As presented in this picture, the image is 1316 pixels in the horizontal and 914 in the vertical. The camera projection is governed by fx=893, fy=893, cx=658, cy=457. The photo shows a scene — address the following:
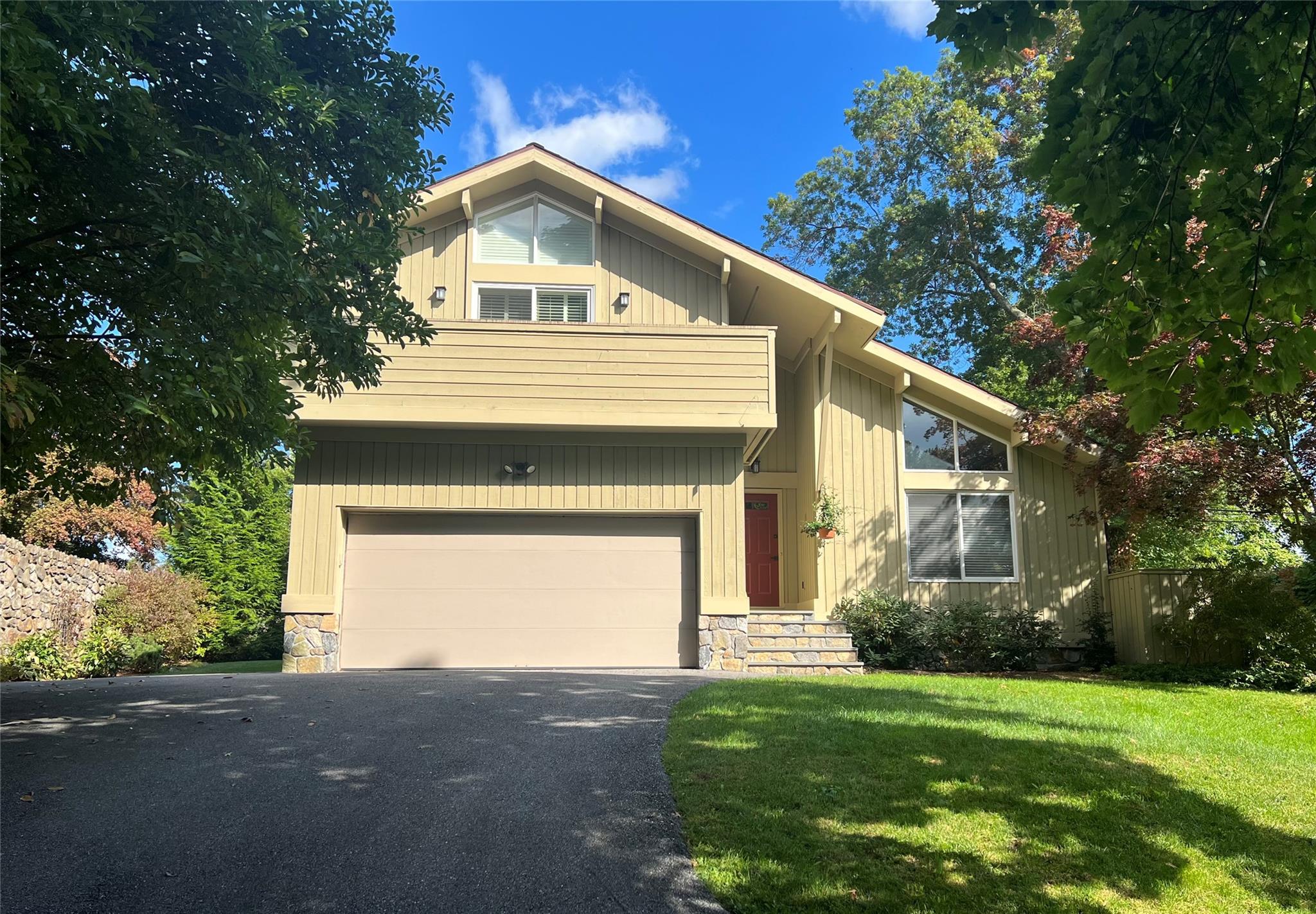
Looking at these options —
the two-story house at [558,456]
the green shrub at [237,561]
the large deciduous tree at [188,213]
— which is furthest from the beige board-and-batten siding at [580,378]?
the green shrub at [237,561]

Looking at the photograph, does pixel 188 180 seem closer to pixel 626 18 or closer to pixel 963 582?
pixel 626 18

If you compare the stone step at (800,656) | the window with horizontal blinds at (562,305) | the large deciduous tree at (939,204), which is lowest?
the stone step at (800,656)

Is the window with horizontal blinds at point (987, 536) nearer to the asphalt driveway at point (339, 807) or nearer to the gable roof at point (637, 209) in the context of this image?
the gable roof at point (637, 209)

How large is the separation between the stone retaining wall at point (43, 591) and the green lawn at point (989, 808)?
10.1m

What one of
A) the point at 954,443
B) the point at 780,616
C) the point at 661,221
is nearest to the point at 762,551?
the point at 780,616

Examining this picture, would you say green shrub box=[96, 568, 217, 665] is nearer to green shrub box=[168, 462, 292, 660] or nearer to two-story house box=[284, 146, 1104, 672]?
green shrub box=[168, 462, 292, 660]

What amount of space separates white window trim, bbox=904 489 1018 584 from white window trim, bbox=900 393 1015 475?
0.32 meters

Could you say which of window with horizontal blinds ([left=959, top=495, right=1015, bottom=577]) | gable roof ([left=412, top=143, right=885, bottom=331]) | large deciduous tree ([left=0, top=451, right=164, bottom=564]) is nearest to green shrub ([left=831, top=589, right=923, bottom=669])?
window with horizontal blinds ([left=959, top=495, right=1015, bottom=577])

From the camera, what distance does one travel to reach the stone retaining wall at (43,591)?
39.4 feet

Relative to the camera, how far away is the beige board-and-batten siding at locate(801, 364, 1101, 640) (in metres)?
13.7

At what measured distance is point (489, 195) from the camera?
44.0 ft

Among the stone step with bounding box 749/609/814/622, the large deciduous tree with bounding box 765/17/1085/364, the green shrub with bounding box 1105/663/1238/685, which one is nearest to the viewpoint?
the green shrub with bounding box 1105/663/1238/685

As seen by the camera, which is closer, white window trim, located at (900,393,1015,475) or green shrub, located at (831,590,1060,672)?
green shrub, located at (831,590,1060,672)

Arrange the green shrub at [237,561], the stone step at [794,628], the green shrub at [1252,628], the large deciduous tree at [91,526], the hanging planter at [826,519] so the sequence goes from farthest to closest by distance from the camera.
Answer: the green shrub at [237,561] < the large deciduous tree at [91,526] < the hanging planter at [826,519] < the stone step at [794,628] < the green shrub at [1252,628]
